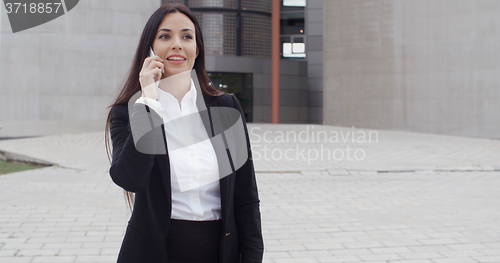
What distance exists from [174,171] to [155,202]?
15 cm

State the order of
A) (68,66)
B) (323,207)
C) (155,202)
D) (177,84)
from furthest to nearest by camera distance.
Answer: (68,66)
(323,207)
(177,84)
(155,202)

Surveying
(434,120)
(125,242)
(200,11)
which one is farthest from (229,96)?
(200,11)

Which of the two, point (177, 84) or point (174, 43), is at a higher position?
point (174, 43)

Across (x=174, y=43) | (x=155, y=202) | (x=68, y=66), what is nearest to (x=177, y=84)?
(x=174, y=43)

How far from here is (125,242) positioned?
2074mm

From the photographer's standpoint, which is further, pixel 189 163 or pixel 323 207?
pixel 323 207

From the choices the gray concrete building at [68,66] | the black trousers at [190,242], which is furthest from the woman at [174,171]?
the gray concrete building at [68,66]

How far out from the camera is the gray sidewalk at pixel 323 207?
4746mm

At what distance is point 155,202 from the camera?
2.02 meters

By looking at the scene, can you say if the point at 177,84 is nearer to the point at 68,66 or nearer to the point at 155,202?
the point at 155,202

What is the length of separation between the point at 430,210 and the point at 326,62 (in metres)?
18.0

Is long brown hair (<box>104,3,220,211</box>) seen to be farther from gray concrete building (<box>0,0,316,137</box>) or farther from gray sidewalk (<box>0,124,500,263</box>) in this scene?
gray concrete building (<box>0,0,316,137</box>)

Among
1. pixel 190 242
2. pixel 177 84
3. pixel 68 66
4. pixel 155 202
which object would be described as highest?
pixel 68 66

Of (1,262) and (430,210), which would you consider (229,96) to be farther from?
(430,210)
